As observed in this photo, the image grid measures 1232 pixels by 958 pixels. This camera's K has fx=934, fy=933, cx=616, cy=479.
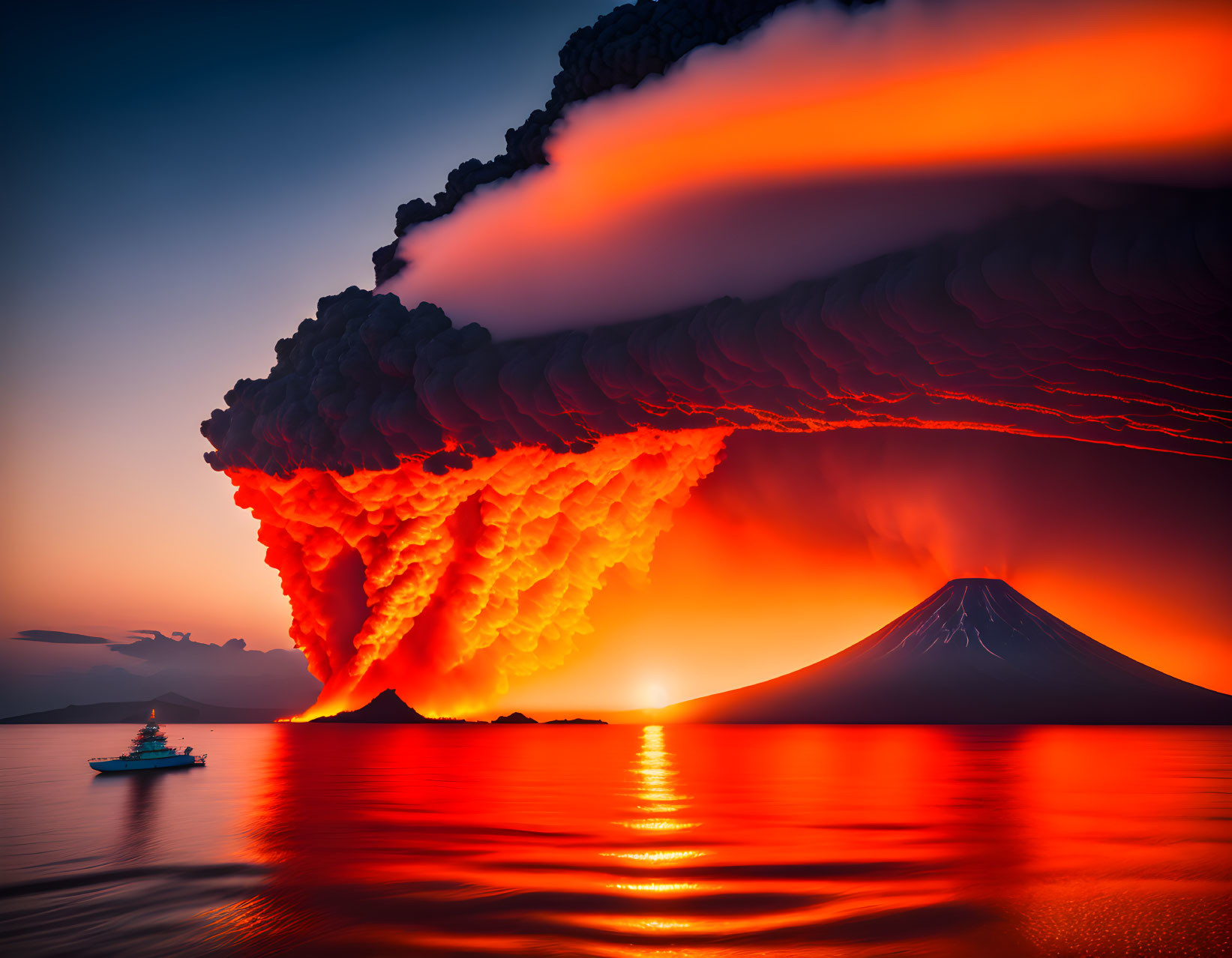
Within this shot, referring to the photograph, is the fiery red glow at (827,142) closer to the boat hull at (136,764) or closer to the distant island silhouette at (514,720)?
the boat hull at (136,764)

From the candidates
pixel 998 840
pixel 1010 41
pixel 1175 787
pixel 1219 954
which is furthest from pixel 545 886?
pixel 1175 787

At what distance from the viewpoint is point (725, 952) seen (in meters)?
6.00

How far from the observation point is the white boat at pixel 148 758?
26.2m

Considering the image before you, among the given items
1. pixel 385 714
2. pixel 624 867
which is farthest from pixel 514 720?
pixel 624 867

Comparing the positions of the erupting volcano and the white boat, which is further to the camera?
the white boat

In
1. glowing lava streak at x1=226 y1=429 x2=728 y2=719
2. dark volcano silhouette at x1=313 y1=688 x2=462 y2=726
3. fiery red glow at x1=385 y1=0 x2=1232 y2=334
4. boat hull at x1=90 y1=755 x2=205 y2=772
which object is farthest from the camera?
dark volcano silhouette at x1=313 y1=688 x2=462 y2=726

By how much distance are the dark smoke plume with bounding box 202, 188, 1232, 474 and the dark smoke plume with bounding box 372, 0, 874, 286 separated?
243 inches

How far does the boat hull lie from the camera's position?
85.7 feet

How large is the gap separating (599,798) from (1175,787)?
11.9 meters

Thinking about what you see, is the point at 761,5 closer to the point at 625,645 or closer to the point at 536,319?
the point at 536,319

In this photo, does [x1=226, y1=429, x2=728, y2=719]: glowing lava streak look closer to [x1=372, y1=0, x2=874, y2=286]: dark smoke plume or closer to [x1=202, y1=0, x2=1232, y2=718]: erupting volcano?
[x1=202, y1=0, x2=1232, y2=718]: erupting volcano

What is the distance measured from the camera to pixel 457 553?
133ft

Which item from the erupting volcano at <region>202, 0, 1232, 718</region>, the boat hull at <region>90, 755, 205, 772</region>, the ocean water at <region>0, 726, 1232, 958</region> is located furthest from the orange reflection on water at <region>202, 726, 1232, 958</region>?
the boat hull at <region>90, 755, 205, 772</region>

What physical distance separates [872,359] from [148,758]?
22.6 m
